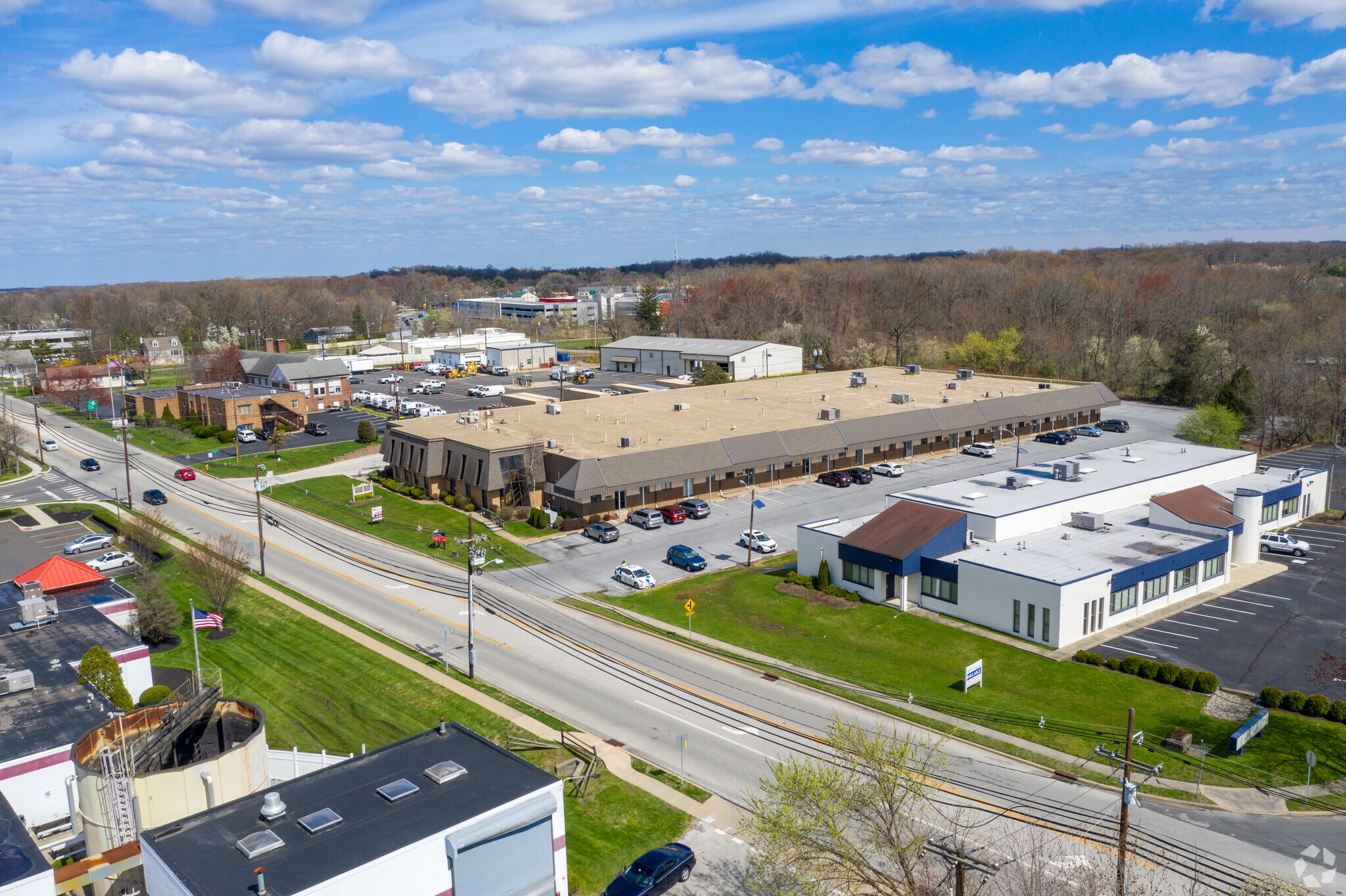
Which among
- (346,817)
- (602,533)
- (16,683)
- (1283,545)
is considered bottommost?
(1283,545)

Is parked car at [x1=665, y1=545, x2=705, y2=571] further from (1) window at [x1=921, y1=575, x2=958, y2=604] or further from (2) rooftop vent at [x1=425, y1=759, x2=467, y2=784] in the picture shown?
(2) rooftop vent at [x1=425, y1=759, x2=467, y2=784]

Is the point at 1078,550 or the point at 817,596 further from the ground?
the point at 1078,550

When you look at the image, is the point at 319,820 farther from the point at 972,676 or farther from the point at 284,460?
the point at 284,460

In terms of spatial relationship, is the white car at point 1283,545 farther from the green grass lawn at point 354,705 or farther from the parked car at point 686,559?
the green grass lawn at point 354,705

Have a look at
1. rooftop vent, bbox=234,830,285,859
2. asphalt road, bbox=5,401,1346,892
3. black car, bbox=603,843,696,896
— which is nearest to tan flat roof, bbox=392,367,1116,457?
asphalt road, bbox=5,401,1346,892

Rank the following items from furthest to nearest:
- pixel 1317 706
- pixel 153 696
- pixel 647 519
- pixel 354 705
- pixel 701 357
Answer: pixel 701 357, pixel 647 519, pixel 354 705, pixel 1317 706, pixel 153 696

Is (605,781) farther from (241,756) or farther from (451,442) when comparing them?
(451,442)

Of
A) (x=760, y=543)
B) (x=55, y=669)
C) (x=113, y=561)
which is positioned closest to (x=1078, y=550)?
(x=760, y=543)
